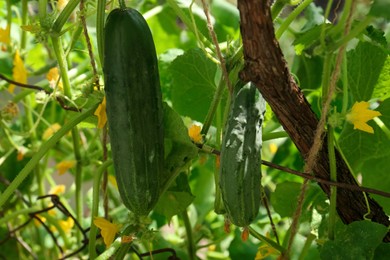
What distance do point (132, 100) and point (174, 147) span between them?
13 centimetres

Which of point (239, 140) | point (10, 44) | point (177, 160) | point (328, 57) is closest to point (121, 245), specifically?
point (177, 160)

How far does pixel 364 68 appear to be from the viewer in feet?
2.78

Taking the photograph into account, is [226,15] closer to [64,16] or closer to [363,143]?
[363,143]

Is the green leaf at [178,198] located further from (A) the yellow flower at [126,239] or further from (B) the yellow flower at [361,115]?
(B) the yellow flower at [361,115]

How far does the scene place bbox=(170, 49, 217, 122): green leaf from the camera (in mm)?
895

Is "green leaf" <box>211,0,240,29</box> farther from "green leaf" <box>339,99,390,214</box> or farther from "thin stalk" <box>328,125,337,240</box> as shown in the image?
"thin stalk" <box>328,125,337,240</box>

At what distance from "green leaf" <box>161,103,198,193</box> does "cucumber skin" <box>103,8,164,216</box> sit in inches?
2.3

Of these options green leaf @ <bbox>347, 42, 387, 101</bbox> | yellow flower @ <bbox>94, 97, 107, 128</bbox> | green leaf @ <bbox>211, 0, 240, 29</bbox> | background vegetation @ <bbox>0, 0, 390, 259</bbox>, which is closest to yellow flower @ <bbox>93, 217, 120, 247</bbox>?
background vegetation @ <bbox>0, 0, 390, 259</bbox>

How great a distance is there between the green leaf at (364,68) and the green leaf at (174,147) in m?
0.22

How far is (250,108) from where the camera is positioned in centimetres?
66

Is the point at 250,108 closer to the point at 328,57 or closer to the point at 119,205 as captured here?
the point at 328,57

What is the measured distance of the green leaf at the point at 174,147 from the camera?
756 mm

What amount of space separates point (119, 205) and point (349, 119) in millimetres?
730

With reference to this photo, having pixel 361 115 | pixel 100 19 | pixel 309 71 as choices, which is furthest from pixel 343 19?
pixel 309 71
